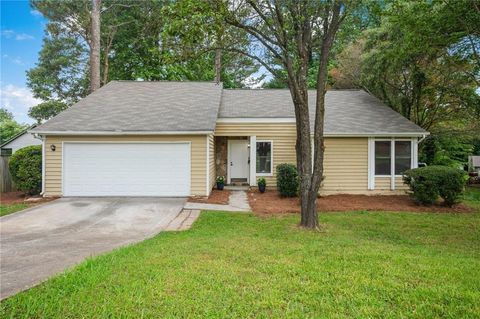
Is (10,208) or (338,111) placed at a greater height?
(338,111)

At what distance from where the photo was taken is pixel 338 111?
44.9ft

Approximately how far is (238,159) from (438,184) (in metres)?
8.03

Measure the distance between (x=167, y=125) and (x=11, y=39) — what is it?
5.00 meters

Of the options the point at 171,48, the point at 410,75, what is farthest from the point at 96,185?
the point at 410,75

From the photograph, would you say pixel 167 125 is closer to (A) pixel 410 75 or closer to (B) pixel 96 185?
(B) pixel 96 185

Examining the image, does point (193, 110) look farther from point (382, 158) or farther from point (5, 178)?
point (5, 178)

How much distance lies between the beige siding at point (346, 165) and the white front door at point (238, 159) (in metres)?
3.81

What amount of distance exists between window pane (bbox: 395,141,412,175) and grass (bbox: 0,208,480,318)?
21.5 feet

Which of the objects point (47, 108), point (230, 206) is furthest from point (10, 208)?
point (47, 108)

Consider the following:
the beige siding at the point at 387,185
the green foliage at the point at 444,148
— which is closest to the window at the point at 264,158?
the beige siding at the point at 387,185

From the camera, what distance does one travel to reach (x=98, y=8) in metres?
16.0

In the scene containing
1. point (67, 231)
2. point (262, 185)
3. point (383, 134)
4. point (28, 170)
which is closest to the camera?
point (67, 231)

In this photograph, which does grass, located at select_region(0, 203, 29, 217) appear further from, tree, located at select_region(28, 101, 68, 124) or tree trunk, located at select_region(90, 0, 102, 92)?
tree, located at select_region(28, 101, 68, 124)

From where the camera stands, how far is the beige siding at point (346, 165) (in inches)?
480
